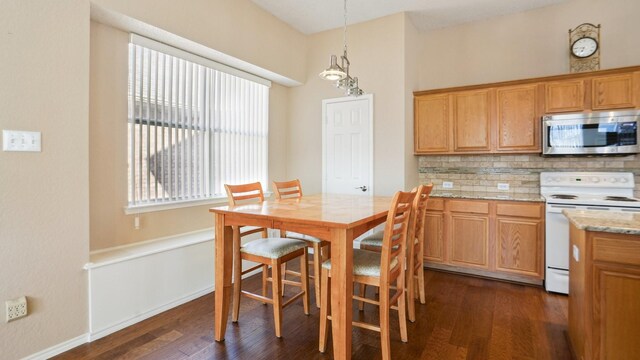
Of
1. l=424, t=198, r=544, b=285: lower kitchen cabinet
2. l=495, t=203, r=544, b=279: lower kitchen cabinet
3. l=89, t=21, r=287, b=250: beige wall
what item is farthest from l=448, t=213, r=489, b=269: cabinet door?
l=89, t=21, r=287, b=250: beige wall

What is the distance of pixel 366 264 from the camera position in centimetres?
200

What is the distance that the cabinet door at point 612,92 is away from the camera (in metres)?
3.01

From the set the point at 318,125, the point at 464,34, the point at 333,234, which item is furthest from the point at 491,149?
the point at 333,234

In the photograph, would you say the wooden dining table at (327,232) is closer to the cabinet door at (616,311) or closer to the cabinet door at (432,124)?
the cabinet door at (616,311)

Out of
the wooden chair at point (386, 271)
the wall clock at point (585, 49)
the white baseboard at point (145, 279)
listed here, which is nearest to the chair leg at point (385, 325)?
the wooden chair at point (386, 271)

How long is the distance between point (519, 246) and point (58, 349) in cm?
399

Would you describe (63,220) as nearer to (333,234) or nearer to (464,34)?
(333,234)

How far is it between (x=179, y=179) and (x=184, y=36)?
1.33m

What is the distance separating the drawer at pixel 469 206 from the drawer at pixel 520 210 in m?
0.13

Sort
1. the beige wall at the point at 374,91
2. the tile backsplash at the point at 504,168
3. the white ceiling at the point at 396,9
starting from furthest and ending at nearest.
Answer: the beige wall at the point at 374,91, the white ceiling at the point at 396,9, the tile backsplash at the point at 504,168

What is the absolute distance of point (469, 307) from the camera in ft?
8.92

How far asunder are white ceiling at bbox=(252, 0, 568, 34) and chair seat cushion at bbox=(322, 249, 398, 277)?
9.51ft

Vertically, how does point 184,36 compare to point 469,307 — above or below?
above

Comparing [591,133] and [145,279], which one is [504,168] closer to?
[591,133]
